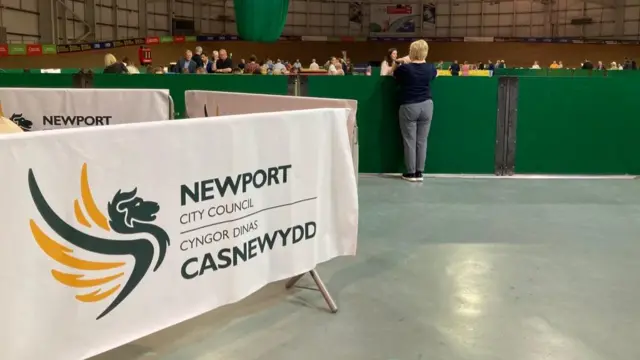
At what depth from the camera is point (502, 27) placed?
117ft

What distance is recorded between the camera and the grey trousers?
7.14 metres

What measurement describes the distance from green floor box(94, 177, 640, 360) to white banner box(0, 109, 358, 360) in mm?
337

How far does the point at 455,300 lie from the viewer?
3.52 m

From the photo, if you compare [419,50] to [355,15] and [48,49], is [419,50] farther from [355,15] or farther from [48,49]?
[355,15]

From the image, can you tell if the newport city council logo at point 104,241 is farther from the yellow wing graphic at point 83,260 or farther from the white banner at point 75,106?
the white banner at point 75,106

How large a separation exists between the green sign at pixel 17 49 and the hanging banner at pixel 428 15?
77.4 ft

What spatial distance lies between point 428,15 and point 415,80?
3073 centimetres

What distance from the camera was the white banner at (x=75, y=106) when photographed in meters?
5.25

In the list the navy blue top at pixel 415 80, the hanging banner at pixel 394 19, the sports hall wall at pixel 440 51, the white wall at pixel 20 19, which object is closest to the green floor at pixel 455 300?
the navy blue top at pixel 415 80

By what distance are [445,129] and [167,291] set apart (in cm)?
553

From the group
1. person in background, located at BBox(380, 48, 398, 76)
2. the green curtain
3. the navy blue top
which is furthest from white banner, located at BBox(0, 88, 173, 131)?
the green curtain

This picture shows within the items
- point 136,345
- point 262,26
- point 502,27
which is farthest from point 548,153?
point 502,27

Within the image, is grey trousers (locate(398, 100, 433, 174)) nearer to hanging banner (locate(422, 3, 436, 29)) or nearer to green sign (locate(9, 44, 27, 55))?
green sign (locate(9, 44, 27, 55))

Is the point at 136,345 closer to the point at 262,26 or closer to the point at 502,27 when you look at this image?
the point at 262,26
